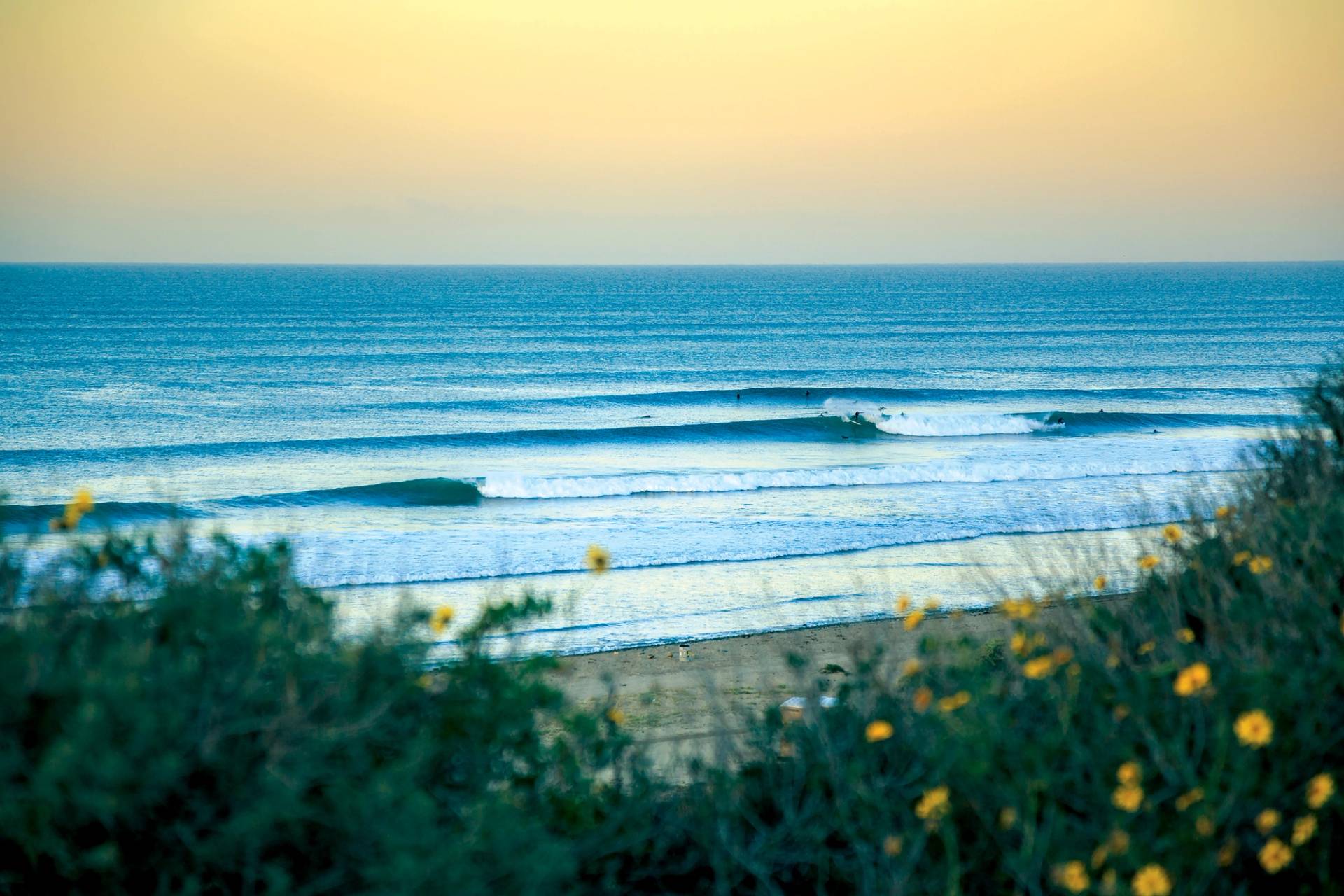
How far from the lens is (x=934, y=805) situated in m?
3.30

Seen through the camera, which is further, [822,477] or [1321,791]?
[822,477]

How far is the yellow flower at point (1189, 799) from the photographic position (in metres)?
3.05

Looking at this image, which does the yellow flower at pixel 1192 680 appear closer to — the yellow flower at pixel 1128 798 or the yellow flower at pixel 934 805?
the yellow flower at pixel 1128 798

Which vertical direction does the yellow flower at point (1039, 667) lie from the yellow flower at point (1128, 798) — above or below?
above

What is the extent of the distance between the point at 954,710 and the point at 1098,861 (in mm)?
709

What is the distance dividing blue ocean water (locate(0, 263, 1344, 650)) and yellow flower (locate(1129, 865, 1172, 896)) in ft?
6.45

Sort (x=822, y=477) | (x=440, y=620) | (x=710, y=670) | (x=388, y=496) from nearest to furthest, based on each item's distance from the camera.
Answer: (x=440, y=620) → (x=710, y=670) → (x=388, y=496) → (x=822, y=477)

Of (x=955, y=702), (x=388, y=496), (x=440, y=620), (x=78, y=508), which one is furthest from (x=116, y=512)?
(x=955, y=702)

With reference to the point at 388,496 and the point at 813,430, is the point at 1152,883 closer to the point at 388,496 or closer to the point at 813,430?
the point at 388,496

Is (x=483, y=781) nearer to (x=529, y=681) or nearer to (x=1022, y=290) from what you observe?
(x=529, y=681)

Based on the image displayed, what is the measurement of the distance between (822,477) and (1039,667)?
19.2 m

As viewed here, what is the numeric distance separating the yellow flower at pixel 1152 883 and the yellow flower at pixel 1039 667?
65cm

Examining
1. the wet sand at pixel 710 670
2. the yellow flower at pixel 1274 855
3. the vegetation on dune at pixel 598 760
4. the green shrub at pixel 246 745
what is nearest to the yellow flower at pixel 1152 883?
the vegetation on dune at pixel 598 760

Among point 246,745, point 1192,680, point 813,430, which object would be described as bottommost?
point 813,430
